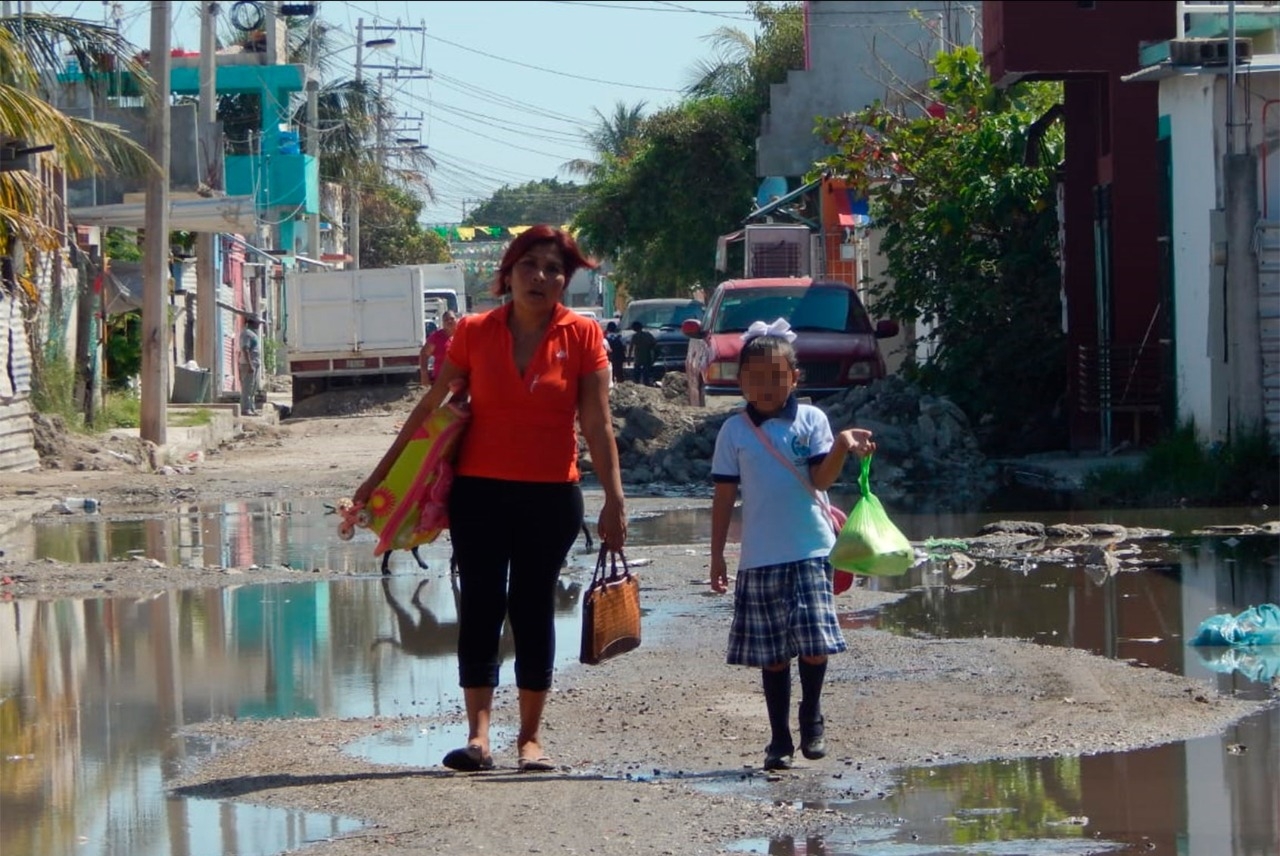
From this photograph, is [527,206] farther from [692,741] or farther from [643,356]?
[692,741]

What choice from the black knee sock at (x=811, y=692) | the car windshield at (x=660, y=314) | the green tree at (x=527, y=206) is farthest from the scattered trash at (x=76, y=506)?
the green tree at (x=527, y=206)

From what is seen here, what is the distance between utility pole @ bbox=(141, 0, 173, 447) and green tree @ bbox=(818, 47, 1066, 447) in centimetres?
895

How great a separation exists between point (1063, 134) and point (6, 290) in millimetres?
12070

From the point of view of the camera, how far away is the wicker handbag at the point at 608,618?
243 inches

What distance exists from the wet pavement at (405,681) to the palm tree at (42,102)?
3820 mm

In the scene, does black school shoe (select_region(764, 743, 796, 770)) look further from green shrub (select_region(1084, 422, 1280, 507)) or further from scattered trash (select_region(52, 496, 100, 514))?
scattered trash (select_region(52, 496, 100, 514))

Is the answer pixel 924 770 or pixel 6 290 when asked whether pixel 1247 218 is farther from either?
pixel 6 290

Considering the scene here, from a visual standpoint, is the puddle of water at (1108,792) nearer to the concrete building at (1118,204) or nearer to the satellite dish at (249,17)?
the concrete building at (1118,204)

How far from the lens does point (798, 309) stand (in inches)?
859

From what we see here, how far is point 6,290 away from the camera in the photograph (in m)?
20.4

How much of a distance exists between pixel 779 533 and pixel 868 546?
348 millimetres

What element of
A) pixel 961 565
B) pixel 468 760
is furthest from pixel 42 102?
pixel 468 760

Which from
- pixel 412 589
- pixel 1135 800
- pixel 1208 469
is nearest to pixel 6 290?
pixel 412 589

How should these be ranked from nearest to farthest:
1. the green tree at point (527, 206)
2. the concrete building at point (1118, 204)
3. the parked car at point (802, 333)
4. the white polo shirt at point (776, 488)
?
the white polo shirt at point (776, 488) → the concrete building at point (1118, 204) → the parked car at point (802, 333) → the green tree at point (527, 206)
